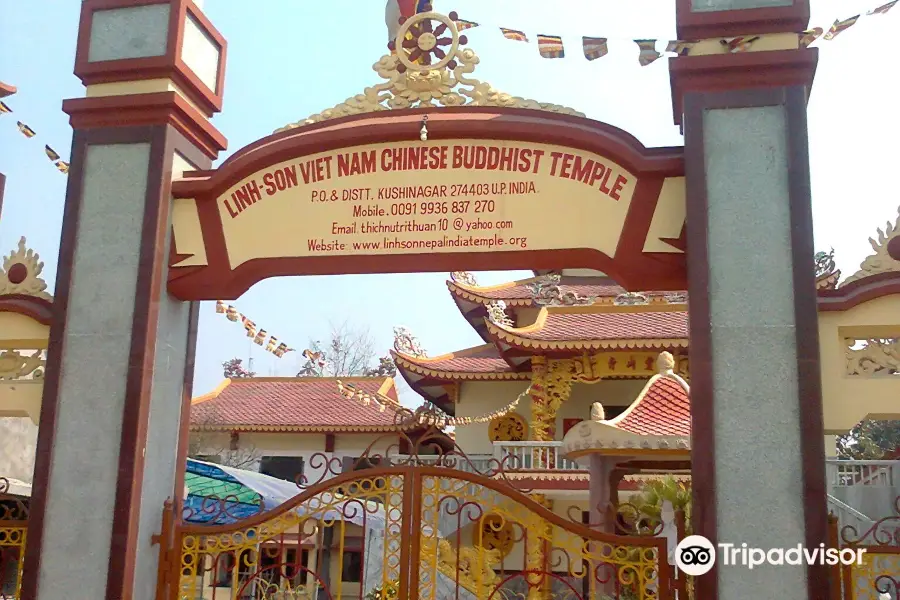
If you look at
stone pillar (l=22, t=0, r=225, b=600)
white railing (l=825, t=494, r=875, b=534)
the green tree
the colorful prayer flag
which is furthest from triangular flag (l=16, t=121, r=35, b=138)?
the green tree

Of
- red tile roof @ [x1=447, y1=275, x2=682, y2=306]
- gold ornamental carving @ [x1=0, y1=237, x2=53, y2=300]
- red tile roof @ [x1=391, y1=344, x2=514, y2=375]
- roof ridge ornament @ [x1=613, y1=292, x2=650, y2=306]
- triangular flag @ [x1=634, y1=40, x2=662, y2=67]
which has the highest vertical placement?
red tile roof @ [x1=447, y1=275, x2=682, y2=306]

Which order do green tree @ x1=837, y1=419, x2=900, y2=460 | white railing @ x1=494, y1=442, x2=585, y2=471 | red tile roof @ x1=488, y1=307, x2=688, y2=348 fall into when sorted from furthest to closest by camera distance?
green tree @ x1=837, y1=419, x2=900, y2=460
red tile roof @ x1=488, y1=307, x2=688, y2=348
white railing @ x1=494, y1=442, x2=585, y2=471

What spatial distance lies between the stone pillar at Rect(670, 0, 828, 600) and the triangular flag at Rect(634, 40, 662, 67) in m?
0.16

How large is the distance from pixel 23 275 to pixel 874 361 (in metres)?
4.80

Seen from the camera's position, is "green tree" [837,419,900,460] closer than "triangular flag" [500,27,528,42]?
No

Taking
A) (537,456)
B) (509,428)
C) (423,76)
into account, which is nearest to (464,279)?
(509,428)

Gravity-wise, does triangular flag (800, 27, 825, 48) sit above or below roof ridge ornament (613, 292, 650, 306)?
below

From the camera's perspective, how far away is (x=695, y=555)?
13.4 ft

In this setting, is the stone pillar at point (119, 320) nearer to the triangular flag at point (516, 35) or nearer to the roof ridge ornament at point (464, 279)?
the triangular flag at point (516, 35)

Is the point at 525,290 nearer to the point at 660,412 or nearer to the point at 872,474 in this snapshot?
the point at 872,474

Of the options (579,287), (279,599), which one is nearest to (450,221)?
(279,599)

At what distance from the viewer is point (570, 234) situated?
4844 mm

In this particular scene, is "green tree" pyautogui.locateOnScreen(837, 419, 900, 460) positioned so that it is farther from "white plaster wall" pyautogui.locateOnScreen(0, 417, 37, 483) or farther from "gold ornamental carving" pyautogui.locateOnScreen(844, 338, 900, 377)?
"gold ornamental carving" pyautogui.locateOnScreen(844, 338, 900, 377)

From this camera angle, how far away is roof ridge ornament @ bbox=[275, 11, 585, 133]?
5148 mm
